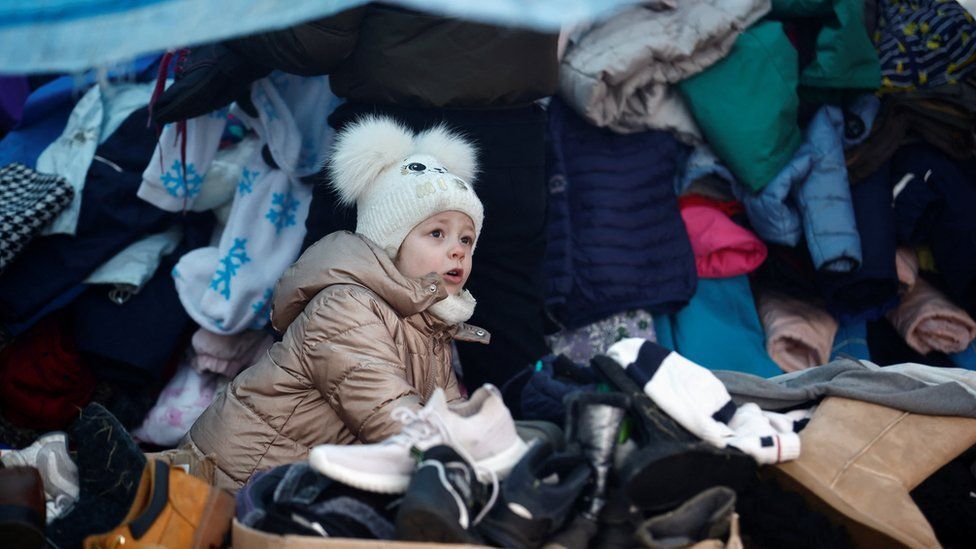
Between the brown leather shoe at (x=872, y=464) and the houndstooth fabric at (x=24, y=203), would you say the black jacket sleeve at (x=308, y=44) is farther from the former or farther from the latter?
the brown leather shoe at (x=872, y=464)

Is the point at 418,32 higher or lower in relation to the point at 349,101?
higher

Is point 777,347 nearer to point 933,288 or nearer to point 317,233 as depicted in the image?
point 933,288

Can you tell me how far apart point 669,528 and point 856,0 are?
2050 mm

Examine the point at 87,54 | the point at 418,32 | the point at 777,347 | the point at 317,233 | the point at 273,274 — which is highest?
the point at 87,54

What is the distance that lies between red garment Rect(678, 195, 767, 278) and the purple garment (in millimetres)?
2218

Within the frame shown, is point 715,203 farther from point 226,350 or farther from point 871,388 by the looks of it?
point 226,350

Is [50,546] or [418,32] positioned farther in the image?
[418,32]

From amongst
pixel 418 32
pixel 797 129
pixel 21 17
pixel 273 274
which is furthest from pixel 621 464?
pixel 797 129

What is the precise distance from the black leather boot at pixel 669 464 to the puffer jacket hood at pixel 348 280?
→ 2.20ft

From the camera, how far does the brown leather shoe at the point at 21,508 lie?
1.10 m

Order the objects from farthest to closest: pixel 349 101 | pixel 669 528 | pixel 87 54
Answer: pixel 349 101, pixel 669 528, pixel 87 54

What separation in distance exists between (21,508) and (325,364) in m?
0.66

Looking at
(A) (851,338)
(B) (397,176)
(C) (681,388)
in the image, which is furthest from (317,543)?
(A) (851,338)

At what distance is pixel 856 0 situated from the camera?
103 inches
